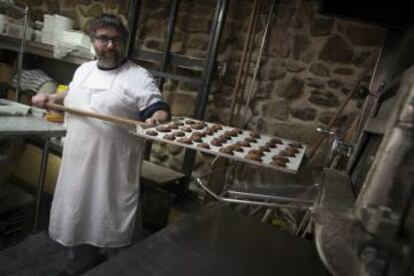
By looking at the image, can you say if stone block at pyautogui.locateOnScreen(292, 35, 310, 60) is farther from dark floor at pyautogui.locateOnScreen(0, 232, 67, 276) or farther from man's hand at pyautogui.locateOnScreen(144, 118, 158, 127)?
dark floor at pyautogui.locateOnScreen(0, 232, 67, 276)

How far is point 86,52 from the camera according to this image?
2646 millimetres

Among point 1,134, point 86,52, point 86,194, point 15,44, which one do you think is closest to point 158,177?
point 86,194

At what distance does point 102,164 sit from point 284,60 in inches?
53.0

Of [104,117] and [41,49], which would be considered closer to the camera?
[104,117]

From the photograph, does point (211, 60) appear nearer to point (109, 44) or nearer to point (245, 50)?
point (245, 50)

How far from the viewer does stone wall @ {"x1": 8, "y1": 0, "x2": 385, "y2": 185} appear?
2062 mm

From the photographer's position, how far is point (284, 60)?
224 cm

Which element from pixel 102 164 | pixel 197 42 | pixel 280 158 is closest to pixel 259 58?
pixel 197 42

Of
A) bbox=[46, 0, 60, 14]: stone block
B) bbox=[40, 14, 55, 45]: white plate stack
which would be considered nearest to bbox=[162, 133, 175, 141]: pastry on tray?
bbox=[40, 14, 55, 45]: white plate stack

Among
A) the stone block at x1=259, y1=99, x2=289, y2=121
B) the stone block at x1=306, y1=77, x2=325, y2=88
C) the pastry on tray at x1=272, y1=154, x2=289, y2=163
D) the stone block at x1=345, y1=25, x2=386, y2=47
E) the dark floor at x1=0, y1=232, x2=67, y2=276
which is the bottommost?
the dark floor at x1=0, y1=232, x2=67, y2=276

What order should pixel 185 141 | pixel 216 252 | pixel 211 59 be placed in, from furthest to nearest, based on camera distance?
1. pixel 211 59
2. pixel 185 141
3. pixel 216 252

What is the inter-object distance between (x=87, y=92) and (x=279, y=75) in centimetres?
124

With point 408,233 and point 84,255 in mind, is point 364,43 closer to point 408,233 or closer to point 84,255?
point 408,233

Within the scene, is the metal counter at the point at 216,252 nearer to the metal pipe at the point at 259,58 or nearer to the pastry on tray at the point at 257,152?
the pastry on tray at the point at 257,152
